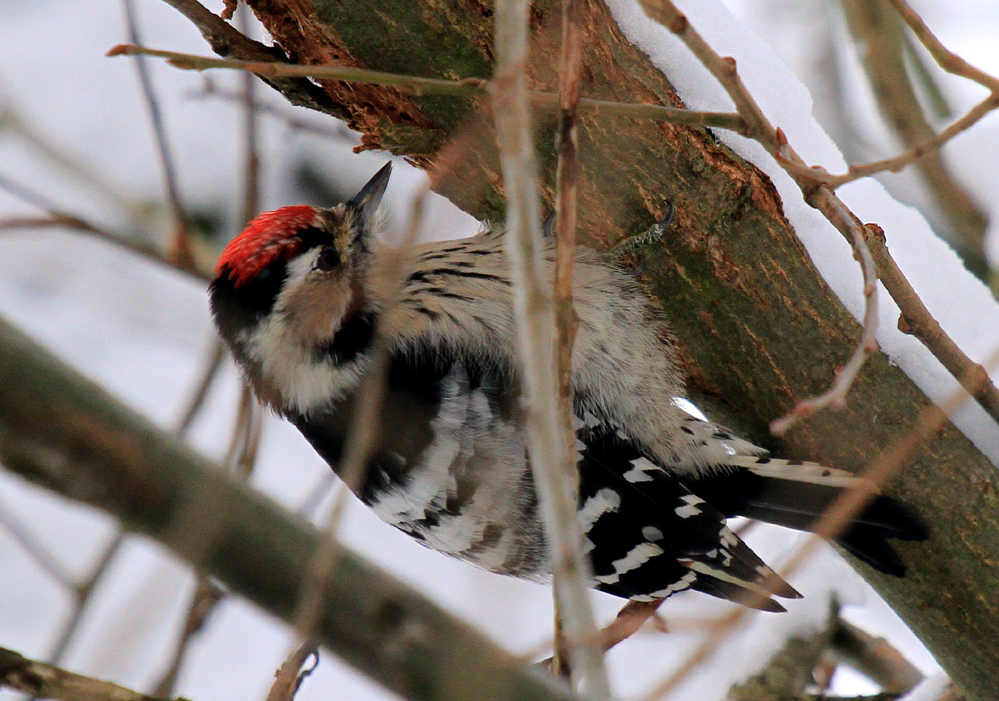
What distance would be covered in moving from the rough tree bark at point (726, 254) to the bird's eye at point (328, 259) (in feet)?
1.71

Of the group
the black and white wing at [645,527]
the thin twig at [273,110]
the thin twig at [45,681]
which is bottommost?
the thin twig at [45,681]

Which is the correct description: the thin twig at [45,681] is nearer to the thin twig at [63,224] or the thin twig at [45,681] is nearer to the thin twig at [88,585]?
the thin twig at [88,585]

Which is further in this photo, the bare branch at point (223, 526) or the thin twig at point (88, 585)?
the thin twig at point (88, 585)

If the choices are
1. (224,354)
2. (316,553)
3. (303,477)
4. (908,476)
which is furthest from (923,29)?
(303,477)

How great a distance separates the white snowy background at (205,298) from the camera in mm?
2348

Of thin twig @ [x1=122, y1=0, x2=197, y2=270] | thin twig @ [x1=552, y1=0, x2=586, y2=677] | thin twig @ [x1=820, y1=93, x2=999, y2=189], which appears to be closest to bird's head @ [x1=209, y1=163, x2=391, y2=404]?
thin twig @ [x1=122, y1=0, x2=197, y2=270]

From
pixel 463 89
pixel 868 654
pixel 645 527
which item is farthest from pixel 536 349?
pixel 868 654

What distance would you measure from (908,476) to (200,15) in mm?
2167

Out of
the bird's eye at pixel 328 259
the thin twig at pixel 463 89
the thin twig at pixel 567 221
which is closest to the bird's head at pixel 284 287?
the bird's eye at pixel 328 259

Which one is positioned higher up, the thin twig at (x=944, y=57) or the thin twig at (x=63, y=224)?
the thin twig at (x=944, y=57)

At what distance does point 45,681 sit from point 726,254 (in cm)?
175

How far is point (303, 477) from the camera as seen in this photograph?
6.24 m

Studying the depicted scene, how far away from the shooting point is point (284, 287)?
2.85 m

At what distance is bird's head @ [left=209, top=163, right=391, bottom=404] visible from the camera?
2812 millimetres
